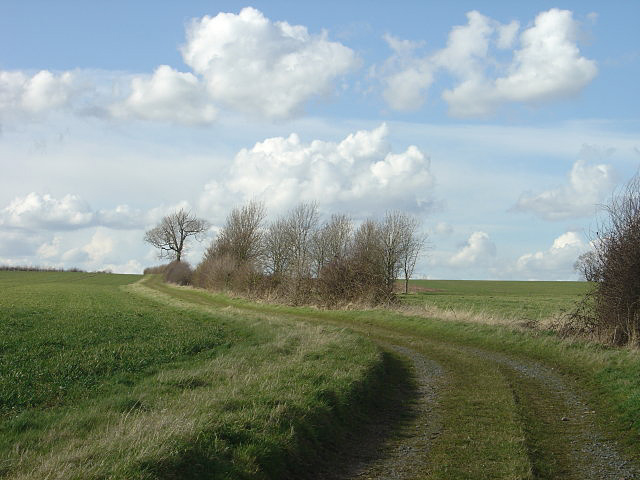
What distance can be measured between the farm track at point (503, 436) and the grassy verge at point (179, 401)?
Result: 3.06ft

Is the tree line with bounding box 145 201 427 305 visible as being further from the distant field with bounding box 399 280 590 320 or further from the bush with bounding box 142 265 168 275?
the bush with bounding box 142 265 168 275

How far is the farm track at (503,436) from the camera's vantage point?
7273mm

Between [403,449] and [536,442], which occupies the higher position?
[536,442]

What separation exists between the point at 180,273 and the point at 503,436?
273 feet

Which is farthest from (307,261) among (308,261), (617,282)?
(617,282)

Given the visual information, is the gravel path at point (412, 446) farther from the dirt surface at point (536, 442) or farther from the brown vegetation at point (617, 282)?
the brown vegetation at point (617, 282)

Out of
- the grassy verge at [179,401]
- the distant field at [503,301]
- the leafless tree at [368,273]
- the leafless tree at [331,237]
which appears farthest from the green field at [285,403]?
the leafless tree at [331,237]

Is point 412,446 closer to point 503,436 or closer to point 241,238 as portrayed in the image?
point 503,436

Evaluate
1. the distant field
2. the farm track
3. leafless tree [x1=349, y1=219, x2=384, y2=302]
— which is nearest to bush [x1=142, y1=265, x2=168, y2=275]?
the distant field

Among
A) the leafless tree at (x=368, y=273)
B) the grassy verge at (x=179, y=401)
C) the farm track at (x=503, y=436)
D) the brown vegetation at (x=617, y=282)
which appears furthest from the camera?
the leafless tree at (x=368, y=273)

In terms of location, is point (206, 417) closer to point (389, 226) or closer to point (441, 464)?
point (441, 464)

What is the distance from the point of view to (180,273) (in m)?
88.1

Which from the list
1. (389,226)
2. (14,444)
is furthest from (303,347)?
(389,226)

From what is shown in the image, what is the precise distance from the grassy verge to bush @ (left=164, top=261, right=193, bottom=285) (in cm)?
6584
